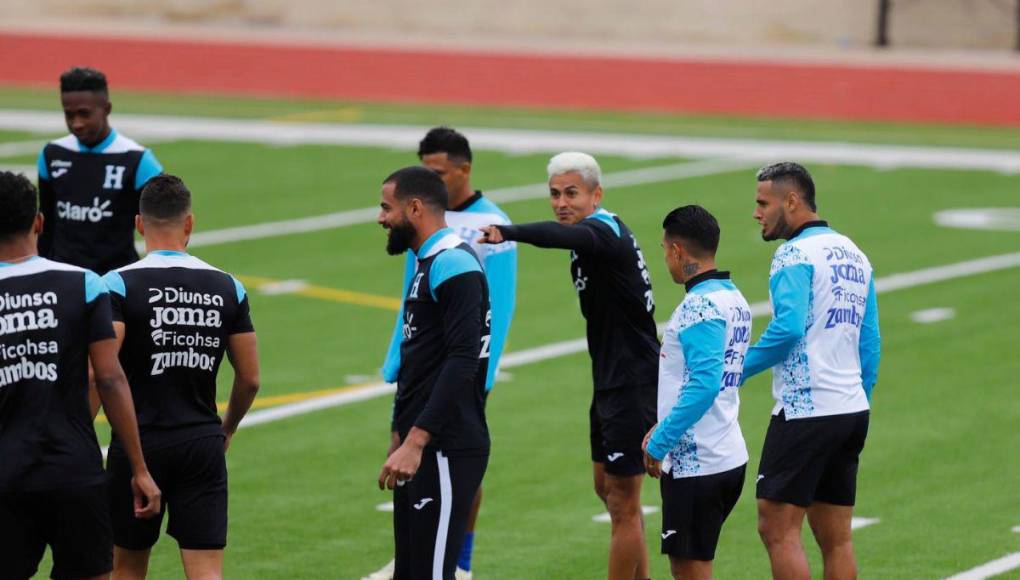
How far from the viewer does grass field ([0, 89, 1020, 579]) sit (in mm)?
9836

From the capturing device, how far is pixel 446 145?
9.10 metres

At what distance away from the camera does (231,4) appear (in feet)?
150

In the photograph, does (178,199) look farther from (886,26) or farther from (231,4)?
(231,4)

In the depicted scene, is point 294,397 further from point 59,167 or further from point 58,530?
point 58,530

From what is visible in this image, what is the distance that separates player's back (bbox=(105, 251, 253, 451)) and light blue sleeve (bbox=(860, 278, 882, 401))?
288 cm

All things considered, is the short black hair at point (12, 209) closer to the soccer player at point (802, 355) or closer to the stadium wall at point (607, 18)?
the soccer player at point (802, 355)

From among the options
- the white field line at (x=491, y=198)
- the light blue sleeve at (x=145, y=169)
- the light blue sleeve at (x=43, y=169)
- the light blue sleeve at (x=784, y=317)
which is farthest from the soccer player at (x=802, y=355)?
the white field line at (x=491, y=198)

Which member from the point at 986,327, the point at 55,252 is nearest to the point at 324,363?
the point at 55,252

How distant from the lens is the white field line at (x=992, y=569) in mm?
9188

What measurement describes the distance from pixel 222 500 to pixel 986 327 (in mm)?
9801

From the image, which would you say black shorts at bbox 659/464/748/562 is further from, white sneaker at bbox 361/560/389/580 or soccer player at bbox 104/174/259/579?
white sneaker at bbox 361/560/389/580

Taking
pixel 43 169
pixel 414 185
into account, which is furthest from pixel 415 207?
pixel 43 169

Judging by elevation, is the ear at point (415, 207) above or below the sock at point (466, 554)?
above

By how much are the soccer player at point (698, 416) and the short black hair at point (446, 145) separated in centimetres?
180
